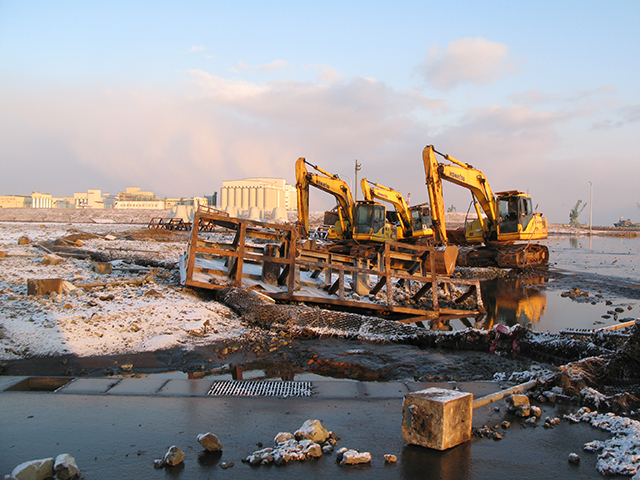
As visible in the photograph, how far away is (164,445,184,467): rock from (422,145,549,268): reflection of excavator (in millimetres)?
18377

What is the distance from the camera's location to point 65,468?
3125mm

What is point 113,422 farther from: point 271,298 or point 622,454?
point 271,298

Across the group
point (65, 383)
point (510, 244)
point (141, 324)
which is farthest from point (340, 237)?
point (65, 383)

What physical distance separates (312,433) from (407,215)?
2282 cm

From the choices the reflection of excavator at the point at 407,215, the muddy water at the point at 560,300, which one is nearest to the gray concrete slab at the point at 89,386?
the muddy water at the point at 560,300

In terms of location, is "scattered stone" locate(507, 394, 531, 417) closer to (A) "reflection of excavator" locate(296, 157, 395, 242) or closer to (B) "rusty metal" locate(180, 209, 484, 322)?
(B) "rusty metal" locate(180, 209, 484, 322)

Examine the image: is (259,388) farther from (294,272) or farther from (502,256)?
(502,256)

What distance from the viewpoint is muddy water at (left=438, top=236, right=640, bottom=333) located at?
11461mm

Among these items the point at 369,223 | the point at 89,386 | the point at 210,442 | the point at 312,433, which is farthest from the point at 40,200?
the point at 312,433

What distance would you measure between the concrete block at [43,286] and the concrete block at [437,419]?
786cm

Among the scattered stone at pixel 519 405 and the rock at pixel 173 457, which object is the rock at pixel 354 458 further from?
the scattered stone at pixel 519 405

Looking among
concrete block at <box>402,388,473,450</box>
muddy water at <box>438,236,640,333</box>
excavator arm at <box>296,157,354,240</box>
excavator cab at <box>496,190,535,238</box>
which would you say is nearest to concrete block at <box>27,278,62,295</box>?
concrete block at <box>402,388,473,450</box>

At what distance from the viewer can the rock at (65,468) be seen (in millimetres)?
3113

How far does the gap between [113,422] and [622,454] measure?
4.49m
